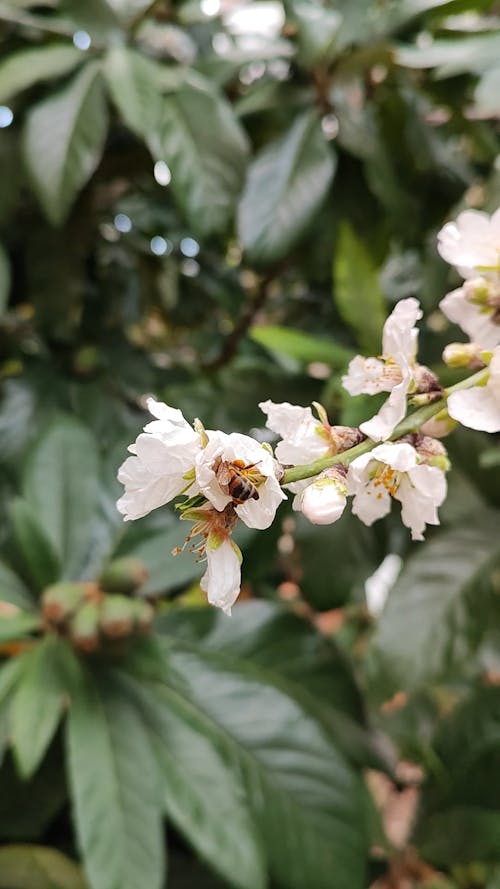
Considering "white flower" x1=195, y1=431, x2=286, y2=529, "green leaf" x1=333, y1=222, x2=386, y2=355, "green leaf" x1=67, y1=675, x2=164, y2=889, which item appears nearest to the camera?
"white flower" x1=195, y1=431, x2=286, y2=529

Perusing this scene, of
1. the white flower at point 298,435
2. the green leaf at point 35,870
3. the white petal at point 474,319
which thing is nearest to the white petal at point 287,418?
the white flower at point 298,435

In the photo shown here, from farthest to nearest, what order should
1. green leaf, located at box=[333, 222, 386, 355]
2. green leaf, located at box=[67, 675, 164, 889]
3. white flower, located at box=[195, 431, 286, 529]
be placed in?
green leaf, located at box=[333, 222, 386, 355] < green leaf, located at box=[67, 675, 164, 889] < white flower, located at box=[195, 431, 286, 529]

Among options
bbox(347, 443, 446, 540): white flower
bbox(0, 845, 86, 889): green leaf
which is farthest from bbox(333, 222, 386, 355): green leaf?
bbox(0, 845, 86, 889): green leaf

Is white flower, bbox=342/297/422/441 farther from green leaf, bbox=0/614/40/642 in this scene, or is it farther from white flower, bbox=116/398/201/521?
green leaf, bbox=0/614/40/642

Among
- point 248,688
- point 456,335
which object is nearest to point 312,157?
point 456,335

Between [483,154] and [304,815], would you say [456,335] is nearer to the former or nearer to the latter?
[483,154]

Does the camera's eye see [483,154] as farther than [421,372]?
Yes

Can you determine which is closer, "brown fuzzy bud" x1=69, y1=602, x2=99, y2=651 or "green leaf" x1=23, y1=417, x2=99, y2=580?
"brown fuzzy bud" x1=69, y1=602, x2=99, y2=651
